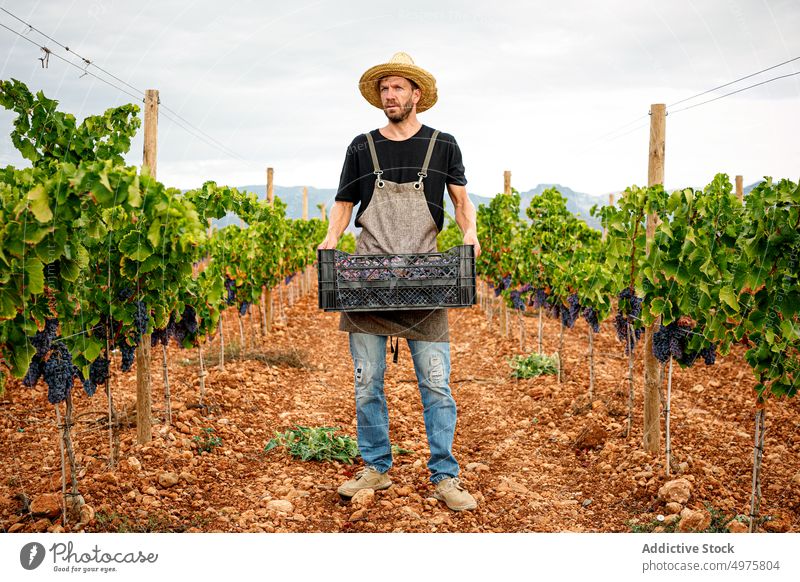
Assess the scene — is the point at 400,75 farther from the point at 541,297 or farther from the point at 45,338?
the point at 541,297

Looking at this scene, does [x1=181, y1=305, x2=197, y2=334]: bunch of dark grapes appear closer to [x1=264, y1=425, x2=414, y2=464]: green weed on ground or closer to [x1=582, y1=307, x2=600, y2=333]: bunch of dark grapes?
[x1=264, y1=425, x2=414, y2=464]: green weed on ground

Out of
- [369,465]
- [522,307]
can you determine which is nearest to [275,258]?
[522,307]

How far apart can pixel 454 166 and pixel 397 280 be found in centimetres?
85

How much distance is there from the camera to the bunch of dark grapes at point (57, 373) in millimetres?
3650

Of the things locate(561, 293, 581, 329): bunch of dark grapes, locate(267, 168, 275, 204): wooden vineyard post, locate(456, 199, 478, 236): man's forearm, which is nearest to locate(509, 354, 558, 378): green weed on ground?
locate(561, 293, 581, 329): bunch of dark grapes

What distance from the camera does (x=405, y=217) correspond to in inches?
144

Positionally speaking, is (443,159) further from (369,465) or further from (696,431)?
(696,431)

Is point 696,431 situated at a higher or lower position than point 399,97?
lower

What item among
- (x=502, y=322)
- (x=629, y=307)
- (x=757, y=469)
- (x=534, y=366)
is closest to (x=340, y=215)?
(x=757, y=469)

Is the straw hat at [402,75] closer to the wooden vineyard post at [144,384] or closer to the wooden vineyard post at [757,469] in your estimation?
the wooden vineyard post at [144,384]

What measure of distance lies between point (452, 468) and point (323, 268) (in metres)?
1.43

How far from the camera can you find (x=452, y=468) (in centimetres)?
381

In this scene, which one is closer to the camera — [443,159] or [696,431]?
[443,159]

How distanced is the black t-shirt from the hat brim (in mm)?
256
